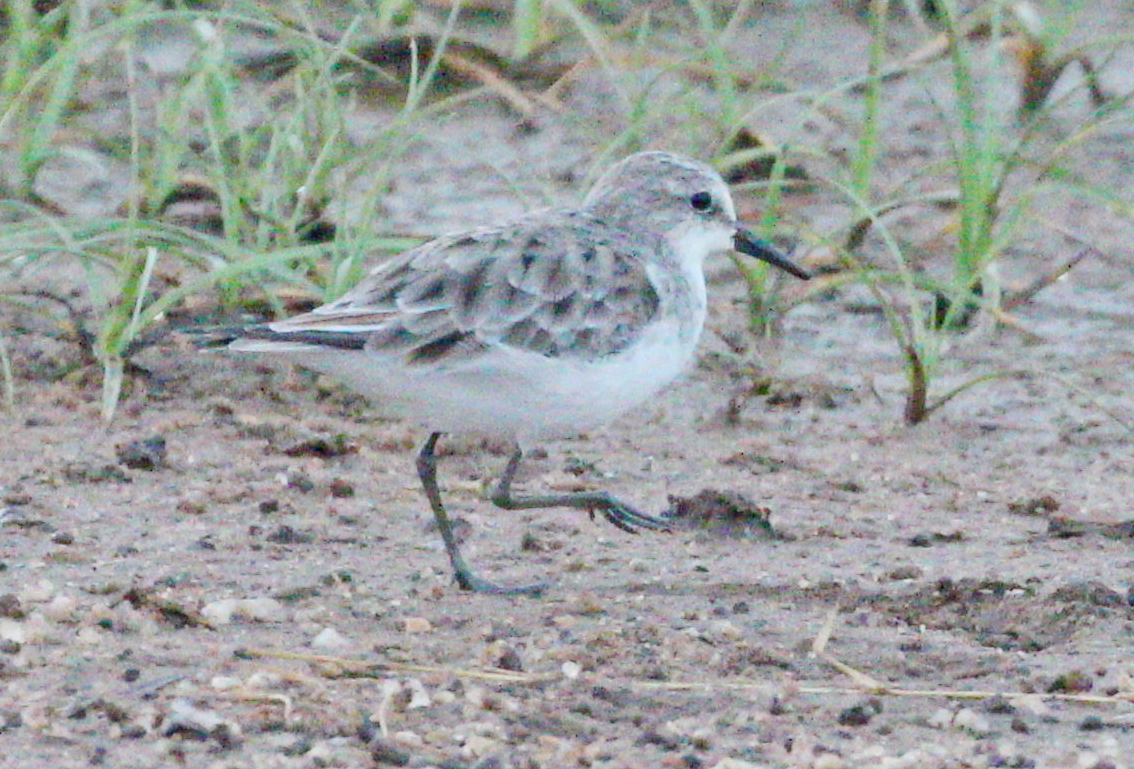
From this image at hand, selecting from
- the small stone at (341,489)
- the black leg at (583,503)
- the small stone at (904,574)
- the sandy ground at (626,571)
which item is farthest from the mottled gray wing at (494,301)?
the small stone at (904,574)

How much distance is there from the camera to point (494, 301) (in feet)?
17.5

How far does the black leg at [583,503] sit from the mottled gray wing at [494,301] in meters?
0.42

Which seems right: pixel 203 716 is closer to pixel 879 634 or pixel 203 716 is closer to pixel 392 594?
pixel 392 594

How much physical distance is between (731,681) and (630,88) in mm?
4063

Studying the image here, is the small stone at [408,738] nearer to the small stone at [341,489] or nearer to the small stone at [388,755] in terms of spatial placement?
the small stone at [388,755]

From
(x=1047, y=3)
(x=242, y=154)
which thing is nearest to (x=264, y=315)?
(x=242, y=154)

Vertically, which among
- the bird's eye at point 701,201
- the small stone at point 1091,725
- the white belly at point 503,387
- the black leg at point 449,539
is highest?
the bird's eye at point 701,201

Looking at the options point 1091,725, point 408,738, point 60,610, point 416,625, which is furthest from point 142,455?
point 1091,725

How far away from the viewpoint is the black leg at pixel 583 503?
5621 millimetres

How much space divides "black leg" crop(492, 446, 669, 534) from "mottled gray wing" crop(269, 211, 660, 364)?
42 centimetres

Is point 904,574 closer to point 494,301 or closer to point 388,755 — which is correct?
point 494,301

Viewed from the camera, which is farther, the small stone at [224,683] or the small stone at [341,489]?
the small stone at [341,489]

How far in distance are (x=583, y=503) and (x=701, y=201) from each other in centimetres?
100

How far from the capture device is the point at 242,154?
6.90 m
